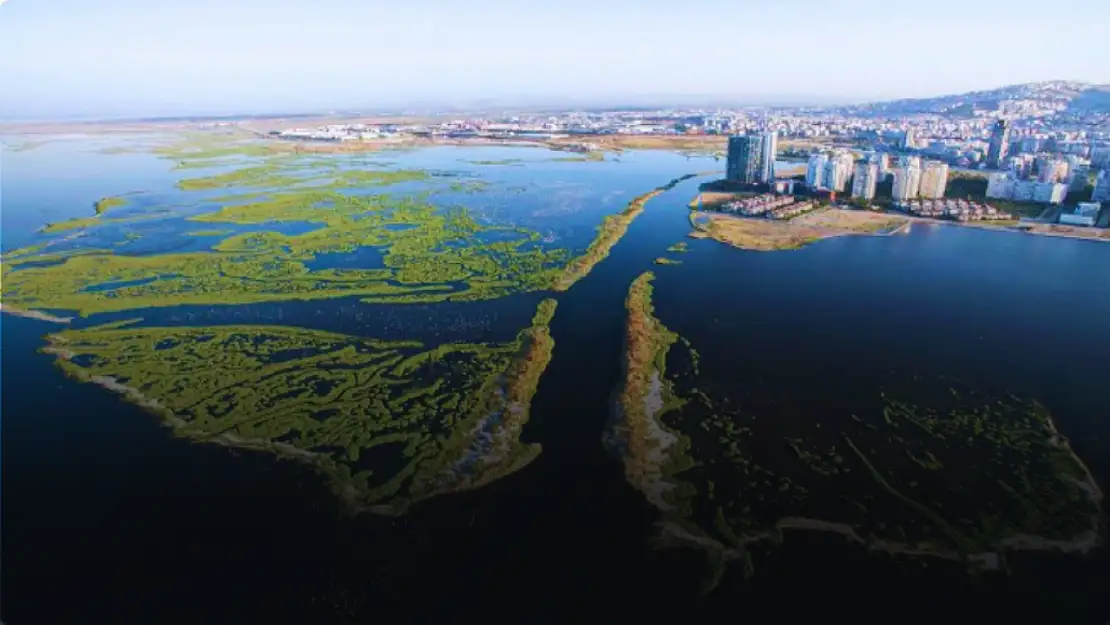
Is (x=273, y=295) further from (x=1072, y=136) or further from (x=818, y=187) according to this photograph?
(x=1072, y=136)

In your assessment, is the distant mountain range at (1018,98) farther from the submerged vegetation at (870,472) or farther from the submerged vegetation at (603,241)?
the submerged vegetation at (870,472)

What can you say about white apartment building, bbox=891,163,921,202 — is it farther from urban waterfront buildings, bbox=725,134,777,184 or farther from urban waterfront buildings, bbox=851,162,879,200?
urban waterfront buildings, bbox=725,134,777,184

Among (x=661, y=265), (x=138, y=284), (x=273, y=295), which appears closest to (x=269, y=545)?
(x=273, y=295)

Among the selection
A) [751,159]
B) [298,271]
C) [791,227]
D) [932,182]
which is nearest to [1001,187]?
[932,182]

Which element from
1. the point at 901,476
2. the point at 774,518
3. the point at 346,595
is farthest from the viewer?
the point at 901,476

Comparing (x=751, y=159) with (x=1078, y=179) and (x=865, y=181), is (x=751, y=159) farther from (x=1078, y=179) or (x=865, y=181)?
(x=1078, y=179)

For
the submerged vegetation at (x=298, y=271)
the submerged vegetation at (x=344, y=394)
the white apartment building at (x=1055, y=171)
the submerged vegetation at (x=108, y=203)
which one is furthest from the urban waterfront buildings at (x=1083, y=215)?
the submerged vegetation at (x=108, y=203)

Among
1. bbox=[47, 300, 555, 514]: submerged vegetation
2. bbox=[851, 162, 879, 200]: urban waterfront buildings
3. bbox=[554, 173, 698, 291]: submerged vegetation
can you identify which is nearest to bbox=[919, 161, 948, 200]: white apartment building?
bbox=[851, 162, 879, 200]: urban waterfront buildings
